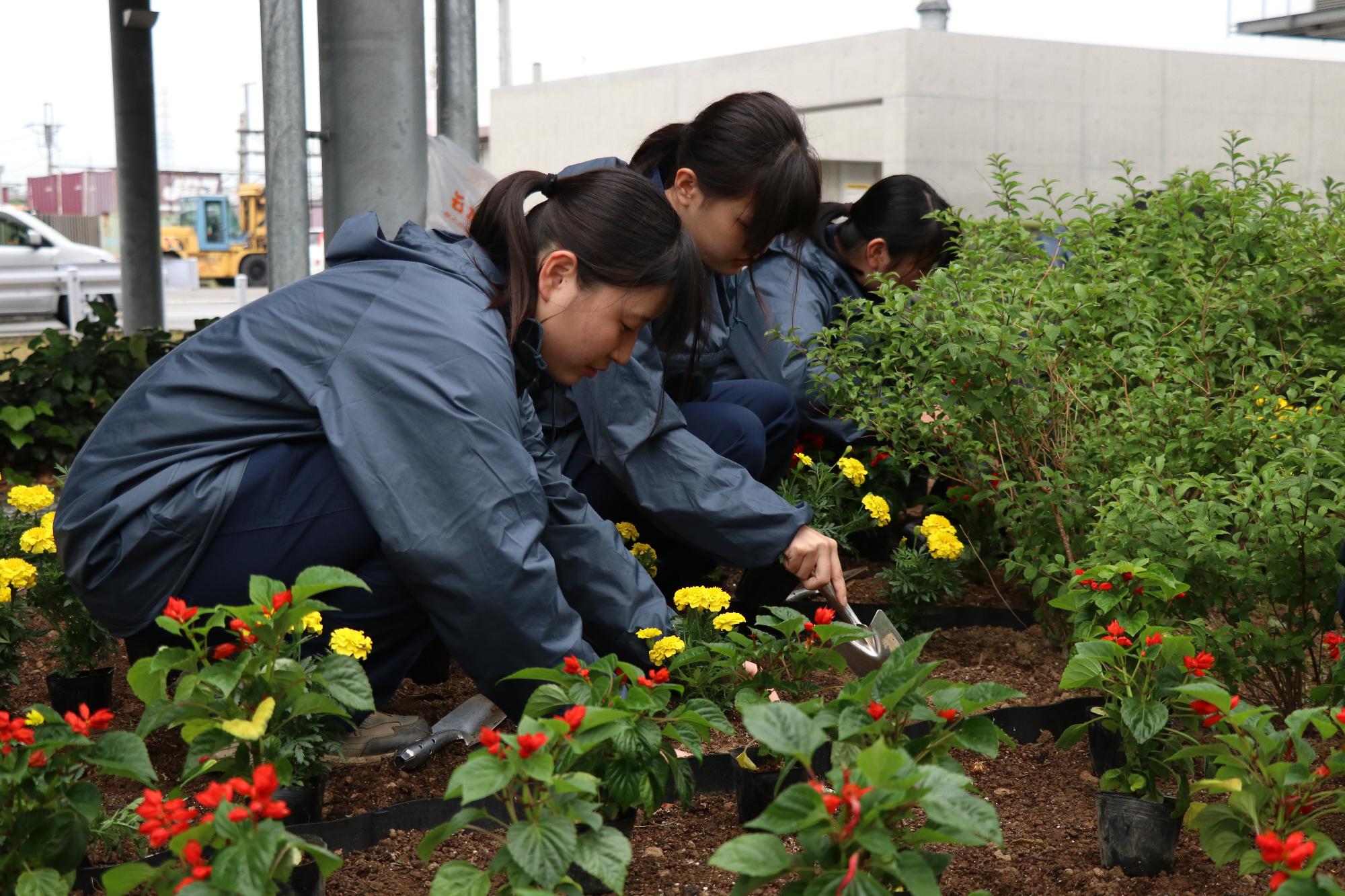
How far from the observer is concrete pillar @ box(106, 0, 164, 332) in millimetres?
7316

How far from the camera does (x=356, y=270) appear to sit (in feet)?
6.40

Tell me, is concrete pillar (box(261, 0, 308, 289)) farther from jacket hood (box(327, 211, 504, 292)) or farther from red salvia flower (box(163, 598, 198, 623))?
red salvia flower (box(163, 598, 198, 623))

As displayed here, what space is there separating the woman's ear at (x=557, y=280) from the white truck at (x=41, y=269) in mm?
12423

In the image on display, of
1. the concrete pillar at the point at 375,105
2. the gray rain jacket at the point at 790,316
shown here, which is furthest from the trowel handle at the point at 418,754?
the concrete pillar at the point at 375,105

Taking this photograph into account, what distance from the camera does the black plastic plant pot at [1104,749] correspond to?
1968 millimetres

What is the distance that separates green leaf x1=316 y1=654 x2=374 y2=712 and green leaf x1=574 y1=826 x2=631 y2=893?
0.30 m

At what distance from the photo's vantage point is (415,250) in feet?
6.63

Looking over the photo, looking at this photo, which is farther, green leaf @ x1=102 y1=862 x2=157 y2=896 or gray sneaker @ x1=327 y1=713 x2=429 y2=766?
gray sneaker @ x1=327 y1=713 x2=429 y2=766

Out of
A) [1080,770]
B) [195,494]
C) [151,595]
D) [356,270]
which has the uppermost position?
[356,270]

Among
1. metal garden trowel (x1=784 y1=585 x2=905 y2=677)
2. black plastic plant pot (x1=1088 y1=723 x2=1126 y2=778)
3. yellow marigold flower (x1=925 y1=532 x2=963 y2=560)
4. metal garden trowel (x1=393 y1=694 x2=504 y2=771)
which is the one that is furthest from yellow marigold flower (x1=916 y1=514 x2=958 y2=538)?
metal garden trowel (x1=393 y1=694 x2=504 y2=771)

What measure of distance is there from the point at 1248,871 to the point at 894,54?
15.5 metres

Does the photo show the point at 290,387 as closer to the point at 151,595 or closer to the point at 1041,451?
the point at 151,595

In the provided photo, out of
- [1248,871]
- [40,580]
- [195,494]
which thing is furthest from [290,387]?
[1248,871]

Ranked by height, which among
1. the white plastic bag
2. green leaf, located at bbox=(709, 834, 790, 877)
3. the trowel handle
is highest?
the white plastic bag
